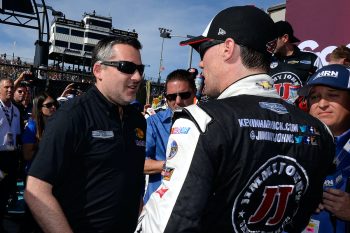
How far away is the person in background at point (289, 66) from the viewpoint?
4457 millimetres

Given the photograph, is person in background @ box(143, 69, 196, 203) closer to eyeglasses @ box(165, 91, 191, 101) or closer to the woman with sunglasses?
eyeglasses @ box(165, 91, 191, 101)

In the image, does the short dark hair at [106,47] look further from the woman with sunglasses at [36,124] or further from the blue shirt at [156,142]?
the woman with sunglasses at [36,124]

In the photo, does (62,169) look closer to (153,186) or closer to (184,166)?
(184,166)

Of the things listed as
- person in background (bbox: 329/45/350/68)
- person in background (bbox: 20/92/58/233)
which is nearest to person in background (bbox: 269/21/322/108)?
person in background (bbox: 329/45/350/68)

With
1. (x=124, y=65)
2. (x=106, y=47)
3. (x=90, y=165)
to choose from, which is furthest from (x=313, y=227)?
(x=106, y=47)

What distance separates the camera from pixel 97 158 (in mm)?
2352

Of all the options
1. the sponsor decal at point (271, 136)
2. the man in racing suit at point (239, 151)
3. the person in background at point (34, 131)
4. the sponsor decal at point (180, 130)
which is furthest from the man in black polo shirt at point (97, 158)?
the person in background at point (34, 131)

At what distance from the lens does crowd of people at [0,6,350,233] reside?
Answer: 55.4 inches

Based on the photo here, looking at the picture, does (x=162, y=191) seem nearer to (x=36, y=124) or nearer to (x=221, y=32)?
(x=221, y=32)

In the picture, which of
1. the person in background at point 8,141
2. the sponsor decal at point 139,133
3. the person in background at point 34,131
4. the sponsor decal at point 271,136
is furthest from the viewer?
the person in background at point 8,141

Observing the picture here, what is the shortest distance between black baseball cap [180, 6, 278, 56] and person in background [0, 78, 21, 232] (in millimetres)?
5318

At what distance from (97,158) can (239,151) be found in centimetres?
120

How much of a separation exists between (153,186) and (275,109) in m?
2.51

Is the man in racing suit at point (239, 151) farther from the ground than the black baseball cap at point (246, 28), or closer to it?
closer to it
